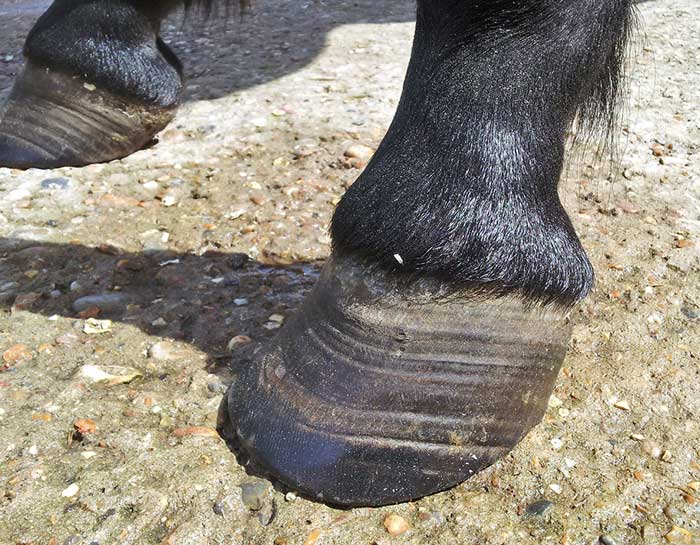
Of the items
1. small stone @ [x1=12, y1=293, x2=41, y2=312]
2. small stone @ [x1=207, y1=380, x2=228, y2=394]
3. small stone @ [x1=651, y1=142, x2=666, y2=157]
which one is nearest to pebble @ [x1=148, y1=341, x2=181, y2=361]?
small stone @ [x1=207, y1=380, x2=228, y2=394]

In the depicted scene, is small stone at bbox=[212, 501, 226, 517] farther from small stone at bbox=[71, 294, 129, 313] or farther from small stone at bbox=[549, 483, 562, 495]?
small stone at bbox=[71, 294, 129, 313]

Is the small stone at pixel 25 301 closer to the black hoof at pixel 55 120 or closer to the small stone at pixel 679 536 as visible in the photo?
the black hoof at pixel 55 120

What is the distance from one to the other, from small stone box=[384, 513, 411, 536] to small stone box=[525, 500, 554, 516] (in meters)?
0.18

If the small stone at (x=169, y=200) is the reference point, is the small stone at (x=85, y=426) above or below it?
above

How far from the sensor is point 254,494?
1.18m

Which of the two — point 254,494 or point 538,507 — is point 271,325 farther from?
point 538,507

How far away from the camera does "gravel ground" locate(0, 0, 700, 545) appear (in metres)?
1.15

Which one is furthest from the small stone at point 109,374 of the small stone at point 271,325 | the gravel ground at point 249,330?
the small stone at point 271,325

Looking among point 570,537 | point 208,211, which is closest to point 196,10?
point 208,211

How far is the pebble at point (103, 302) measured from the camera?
1.65 m

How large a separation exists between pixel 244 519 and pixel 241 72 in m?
2.11

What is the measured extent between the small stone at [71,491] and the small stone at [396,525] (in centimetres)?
45

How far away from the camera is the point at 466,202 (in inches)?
42.5

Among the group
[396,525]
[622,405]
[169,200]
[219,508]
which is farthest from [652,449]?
[169,200]
